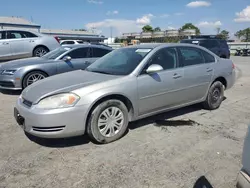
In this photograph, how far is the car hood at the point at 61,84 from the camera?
10.8 feet

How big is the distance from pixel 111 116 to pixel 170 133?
1082 millimetres

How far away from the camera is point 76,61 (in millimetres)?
6926

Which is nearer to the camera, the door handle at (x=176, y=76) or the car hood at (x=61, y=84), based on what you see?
the car hood at (x=61, y=84)

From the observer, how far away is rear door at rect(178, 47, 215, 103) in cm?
446

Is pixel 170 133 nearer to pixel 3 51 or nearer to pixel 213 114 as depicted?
pixel 213 114

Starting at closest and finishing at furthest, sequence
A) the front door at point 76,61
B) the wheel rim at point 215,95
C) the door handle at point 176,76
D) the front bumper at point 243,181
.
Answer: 1. the front bumper at point 243,181
2. the door handle at point 176,76
3. the wheel rim at point 215,95
4. the front door at point 76,61

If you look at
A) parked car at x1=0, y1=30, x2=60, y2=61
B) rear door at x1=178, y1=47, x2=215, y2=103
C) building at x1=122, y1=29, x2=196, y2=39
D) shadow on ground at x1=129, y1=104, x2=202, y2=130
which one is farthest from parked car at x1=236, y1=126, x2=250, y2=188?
building at x1=122, y1=29, x2=196, y2=39

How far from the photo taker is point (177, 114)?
481cm

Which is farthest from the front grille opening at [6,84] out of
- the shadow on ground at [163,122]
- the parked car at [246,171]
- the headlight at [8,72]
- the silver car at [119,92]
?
the parked car at [246,171]

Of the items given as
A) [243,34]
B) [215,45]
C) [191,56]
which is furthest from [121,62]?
[243,34]

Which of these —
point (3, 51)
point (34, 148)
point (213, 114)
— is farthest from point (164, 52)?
point (3, 51)

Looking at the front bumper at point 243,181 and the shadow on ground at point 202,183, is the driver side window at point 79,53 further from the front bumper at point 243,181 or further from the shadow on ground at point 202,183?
the front bumper at point 243,181

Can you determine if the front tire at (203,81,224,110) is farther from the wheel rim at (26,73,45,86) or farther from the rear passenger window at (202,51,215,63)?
the wheel rim at (26,73,45,86)

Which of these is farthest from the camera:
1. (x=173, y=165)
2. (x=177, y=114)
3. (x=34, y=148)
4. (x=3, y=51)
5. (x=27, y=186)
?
(x=3, y=51)
